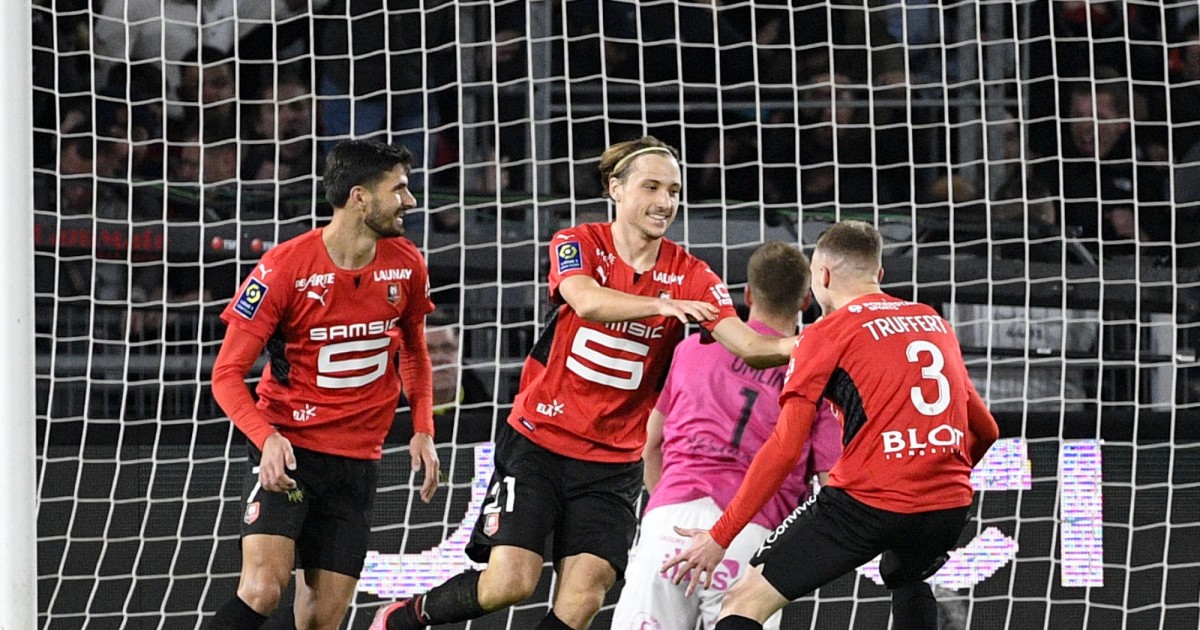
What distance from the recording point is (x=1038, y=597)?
542 cm

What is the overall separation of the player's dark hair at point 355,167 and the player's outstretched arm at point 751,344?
3.73ft

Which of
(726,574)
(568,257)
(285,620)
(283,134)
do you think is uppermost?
(568,257)

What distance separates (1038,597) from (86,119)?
468 centimetres

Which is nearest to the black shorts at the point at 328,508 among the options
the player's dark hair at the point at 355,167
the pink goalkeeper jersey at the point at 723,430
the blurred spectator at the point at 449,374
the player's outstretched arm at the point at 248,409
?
the player's outstretched arm at the point at 248,409

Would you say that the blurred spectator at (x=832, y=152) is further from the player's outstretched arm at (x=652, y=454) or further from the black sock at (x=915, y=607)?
the black sock at (x=915, y=607)

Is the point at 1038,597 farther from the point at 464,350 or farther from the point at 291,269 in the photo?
the point at 291,269

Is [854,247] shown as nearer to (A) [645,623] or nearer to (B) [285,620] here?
(A) [645,623]

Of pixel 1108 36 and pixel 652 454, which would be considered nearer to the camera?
pixel 652 454

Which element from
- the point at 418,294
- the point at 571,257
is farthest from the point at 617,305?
the point at 418,294

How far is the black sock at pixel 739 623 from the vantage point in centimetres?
369

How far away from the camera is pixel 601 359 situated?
4.21 m

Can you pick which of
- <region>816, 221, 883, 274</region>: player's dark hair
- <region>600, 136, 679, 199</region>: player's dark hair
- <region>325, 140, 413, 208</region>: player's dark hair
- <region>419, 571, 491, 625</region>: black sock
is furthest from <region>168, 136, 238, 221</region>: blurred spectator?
<region>816, 221, 883, 274</region>: player's dark hair

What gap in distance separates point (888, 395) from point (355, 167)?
172cm

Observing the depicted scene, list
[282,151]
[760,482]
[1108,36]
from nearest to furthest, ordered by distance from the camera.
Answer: [760,482]
[282,151]
[1108,36]
